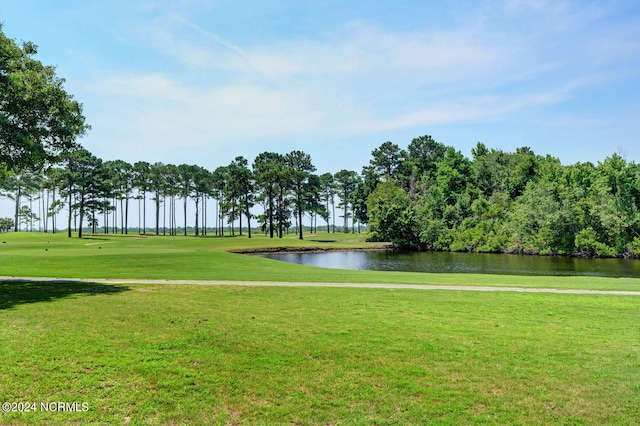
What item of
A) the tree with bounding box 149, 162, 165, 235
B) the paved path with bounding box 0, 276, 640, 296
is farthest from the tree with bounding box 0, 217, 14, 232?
the paved path with bounding box 0, 276, 640, 296

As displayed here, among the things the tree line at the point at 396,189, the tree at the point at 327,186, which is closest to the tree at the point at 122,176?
the tree line at the point at 396,189

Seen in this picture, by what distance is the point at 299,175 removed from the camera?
8688 centimetres

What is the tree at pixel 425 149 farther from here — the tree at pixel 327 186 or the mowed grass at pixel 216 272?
the mowed grass at pixel 216 272

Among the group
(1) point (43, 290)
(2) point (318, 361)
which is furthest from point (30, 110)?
(2) point (318, 361)

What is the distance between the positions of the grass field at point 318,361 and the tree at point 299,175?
7248 cm

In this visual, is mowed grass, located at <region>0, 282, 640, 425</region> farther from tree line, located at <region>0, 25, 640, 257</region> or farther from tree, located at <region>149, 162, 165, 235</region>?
tree, located at <region>149, 162, 165, 235</region>

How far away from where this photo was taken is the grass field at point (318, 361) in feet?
20.3

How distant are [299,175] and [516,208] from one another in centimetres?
4350

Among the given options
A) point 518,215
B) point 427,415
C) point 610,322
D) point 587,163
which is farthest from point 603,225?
point 427,415

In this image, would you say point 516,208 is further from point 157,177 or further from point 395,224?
point 157,177

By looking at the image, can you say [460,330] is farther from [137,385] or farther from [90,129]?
[90,129]

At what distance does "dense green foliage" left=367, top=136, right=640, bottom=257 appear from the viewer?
56.5 m

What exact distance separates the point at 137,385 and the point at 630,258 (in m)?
64.0

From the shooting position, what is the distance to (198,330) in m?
9.98
